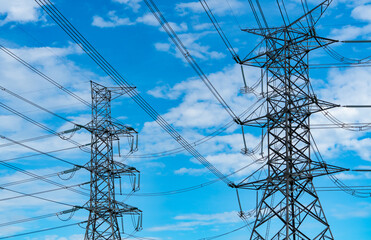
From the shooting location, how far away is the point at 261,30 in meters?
28.6

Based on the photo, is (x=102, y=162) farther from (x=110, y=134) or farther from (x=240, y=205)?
(x=240, y=205)

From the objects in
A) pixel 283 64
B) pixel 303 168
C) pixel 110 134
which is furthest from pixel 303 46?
pixel 110 134

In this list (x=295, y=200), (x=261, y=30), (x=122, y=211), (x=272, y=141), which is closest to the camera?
(x=295, y=200)

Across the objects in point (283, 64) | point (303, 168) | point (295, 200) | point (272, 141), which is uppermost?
point (283, 64)

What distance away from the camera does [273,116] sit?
89.0 feet

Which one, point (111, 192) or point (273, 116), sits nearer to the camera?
point (273, 116)

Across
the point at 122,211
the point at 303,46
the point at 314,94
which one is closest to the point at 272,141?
the point at 314,94

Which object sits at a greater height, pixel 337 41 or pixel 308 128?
pixel 337 41

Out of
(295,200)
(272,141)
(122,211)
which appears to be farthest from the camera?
(122,211)

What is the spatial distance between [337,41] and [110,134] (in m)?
18.3

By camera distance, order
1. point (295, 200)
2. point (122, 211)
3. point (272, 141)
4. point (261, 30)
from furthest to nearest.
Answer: point (122, 211), point (261, 30), point (272, 141), point (295, 200)

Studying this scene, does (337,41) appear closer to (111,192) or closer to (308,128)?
(308,128)

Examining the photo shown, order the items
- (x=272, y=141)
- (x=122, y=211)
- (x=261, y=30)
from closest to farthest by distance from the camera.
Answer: (x=272, y=141), (x=261, y=30), (x=122, y=211)

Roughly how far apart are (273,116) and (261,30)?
5386mm
